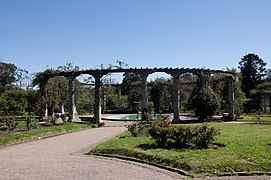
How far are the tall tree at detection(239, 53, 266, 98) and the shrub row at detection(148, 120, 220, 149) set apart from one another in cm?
3967

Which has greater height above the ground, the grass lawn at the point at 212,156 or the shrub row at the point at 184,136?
the shrub row at the point at 184,136

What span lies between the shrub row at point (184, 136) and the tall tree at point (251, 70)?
39.7 meters

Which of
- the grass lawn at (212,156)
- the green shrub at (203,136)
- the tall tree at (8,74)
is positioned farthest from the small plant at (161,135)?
the tall tree at (8,74)

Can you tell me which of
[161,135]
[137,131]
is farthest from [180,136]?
[137,131]

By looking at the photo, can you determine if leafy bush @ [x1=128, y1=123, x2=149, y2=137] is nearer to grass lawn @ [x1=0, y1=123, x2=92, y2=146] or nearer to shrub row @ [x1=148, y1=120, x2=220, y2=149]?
shrub row @ [x1=148, y1=120, x2=220, y2=149]

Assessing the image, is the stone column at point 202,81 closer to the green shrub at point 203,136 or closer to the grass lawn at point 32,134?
the grass lawn at point 32,134

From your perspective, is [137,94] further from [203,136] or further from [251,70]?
[203,136]

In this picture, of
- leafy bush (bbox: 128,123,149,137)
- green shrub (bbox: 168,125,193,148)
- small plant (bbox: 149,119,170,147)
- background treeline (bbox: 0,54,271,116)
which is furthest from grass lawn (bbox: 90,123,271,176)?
background treeline (bbox: 0,54,271,116)

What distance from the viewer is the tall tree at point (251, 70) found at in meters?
47.2

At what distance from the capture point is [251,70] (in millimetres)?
48406

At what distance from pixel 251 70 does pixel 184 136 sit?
42.9 m

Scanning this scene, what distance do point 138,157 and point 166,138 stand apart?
1661 millimetres

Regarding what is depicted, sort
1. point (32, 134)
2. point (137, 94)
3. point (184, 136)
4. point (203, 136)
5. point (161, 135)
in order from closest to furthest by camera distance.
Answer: point (203, 136), point (184, 136), point (161, 135), point (32, 134), point (137, 94)

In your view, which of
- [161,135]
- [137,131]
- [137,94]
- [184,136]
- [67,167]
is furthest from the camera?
[137,94]
